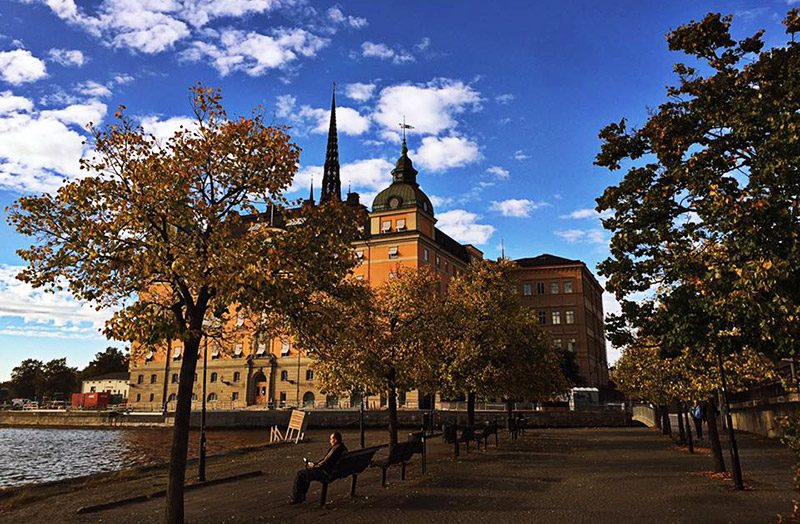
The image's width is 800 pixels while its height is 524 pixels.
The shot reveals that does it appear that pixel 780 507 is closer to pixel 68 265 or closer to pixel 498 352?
pixel 68 265

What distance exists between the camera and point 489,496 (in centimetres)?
1328

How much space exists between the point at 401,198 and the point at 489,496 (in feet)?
211

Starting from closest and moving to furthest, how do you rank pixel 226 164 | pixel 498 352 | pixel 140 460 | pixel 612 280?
pixel 226 164
pixel 612 280
pixel 498 352
pixel 140 460

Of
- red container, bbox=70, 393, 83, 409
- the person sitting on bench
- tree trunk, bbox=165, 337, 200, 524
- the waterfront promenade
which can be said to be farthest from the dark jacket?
red container, bbox=70, 393, 83, 409

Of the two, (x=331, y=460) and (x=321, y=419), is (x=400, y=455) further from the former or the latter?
(x=321, y=419)

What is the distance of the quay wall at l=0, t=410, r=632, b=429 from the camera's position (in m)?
50.7

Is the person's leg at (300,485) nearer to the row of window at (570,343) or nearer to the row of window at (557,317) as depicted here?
the row of window at (570,343)

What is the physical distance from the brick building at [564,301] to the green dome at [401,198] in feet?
69.6

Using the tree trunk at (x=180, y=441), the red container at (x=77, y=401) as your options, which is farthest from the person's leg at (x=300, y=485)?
the red container at (x=77, y=401)

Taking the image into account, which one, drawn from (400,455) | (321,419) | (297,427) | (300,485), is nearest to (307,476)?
(300,485)

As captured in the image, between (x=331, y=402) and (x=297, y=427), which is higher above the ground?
(x=331, y=402)

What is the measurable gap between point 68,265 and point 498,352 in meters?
22.5

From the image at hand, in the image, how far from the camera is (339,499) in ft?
43.0

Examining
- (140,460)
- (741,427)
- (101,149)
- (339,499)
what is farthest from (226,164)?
(741,427)
